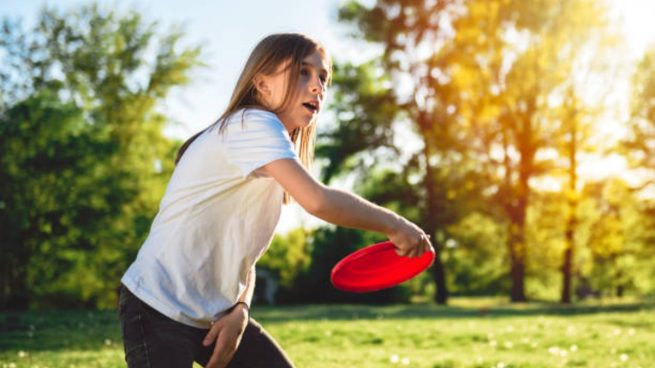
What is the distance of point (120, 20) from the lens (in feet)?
106

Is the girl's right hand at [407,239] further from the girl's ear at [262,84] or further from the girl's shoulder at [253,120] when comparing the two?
the girl's ear at [262,84]

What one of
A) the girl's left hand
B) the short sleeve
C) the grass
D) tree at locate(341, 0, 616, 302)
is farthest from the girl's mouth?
tree at locate(341, 0, 616, 302)

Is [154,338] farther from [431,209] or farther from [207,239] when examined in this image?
[431,209]

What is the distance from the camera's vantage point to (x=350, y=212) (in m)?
2.35

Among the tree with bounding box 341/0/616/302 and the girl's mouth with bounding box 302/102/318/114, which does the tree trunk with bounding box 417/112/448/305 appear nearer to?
the tree with bounding box 341/0/616/302

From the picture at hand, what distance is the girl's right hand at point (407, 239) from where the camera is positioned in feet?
7.70

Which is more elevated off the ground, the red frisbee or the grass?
the red frisbee

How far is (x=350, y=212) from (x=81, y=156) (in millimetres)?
22134

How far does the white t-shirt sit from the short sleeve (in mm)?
46

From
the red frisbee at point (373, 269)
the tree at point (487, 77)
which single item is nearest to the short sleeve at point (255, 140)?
the red frisbee at point (373, 269)

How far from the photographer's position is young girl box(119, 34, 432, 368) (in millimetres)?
2723

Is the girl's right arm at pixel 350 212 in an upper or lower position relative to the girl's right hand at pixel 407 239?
upper

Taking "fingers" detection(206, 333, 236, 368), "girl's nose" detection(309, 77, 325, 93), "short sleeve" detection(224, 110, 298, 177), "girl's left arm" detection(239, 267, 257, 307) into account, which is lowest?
"fingers" detection(206, 333, 236, 368)

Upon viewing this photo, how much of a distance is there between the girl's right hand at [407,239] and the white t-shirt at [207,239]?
1.96ft
